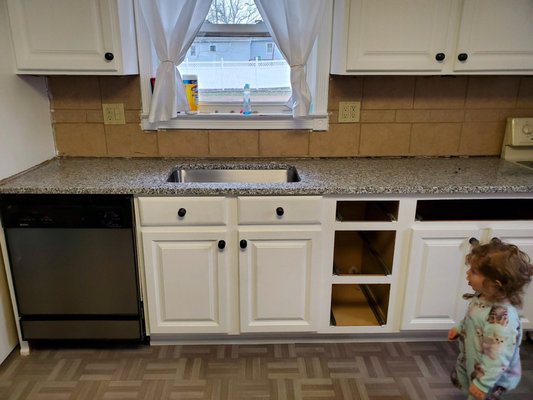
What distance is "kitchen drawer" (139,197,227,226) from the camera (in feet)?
5.94

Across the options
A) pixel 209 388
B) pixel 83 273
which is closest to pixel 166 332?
pixel 209 388

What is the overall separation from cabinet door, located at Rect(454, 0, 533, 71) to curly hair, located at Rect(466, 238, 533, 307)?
42.3 inches

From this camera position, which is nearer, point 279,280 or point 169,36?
point 279,280

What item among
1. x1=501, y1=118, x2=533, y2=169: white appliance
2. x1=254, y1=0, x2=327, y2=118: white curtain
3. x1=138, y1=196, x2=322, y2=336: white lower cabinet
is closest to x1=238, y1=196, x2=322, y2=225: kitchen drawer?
x1=138, y1=196, x2=322, y2=336: white lower cabinet

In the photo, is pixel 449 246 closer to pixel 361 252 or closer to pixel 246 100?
pixel 361 252

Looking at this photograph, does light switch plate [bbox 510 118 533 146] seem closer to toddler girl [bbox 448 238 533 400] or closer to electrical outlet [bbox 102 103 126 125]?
toddler girl [bbox 448 238 533 400]

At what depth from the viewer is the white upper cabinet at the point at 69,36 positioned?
188 cm

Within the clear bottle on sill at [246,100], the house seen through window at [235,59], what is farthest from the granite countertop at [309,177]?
the house seen through window at [235,59]

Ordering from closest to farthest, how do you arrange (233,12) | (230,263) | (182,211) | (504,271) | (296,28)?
(504,271)
(182,211)
(230,263)
(296,28)
(233,12)

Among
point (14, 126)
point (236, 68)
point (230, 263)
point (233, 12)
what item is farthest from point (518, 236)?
point (14, 126)

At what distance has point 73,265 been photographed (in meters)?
1.89

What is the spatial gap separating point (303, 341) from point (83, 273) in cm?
112

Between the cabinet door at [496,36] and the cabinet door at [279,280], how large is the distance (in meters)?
1.12

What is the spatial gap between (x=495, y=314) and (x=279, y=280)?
35.9 inches
